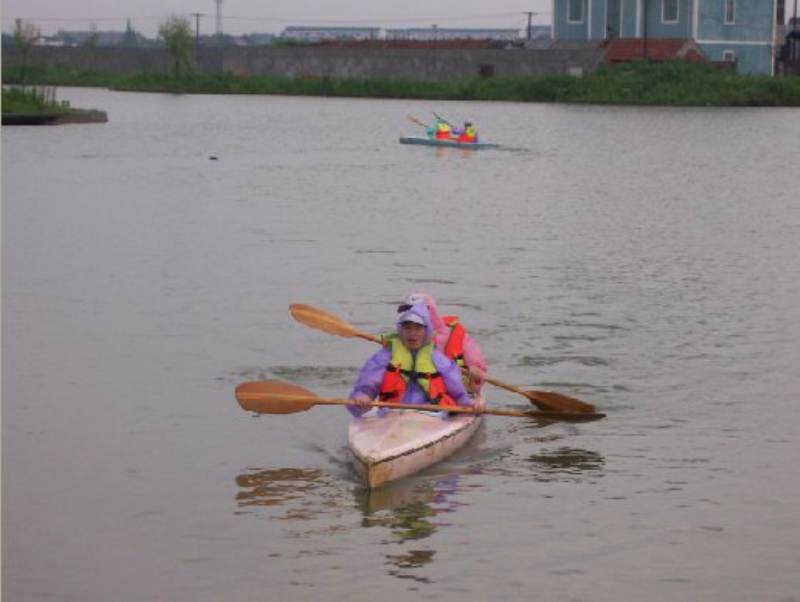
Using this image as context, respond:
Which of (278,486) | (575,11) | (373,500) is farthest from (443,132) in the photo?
(373,500)

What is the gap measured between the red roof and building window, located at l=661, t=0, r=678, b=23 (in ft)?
4.79

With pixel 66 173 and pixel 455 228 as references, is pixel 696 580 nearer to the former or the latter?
pixel 455 228

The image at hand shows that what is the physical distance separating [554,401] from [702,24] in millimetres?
83417

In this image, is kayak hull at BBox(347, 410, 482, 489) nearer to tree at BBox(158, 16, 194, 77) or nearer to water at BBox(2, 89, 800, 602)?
water at BBox(2, 89, 800, 602)

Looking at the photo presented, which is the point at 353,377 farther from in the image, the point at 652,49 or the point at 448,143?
the point at 652,49

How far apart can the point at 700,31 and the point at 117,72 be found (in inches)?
2378

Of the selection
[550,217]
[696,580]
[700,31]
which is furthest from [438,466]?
[700,31]

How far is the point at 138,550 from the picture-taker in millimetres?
12641

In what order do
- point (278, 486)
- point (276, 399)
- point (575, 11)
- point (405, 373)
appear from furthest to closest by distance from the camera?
point (575, 11)
point (276, 399)
point (405, 373)
point (278, 486)

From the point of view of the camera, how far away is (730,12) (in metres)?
96.4

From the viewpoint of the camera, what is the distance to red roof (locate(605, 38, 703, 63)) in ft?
313

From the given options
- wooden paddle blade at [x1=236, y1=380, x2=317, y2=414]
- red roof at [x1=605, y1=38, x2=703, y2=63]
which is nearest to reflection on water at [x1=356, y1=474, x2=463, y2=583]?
wooden paddle blade at [x1=236, y1=380, x2=317, y2=414]

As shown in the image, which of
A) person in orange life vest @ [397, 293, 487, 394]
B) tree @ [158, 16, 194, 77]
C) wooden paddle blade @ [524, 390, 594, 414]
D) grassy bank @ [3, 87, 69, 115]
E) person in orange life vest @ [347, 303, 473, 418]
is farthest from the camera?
tree @ [158, 16, 194, 77]

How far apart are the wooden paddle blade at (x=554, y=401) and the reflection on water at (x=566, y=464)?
1.89 feet
